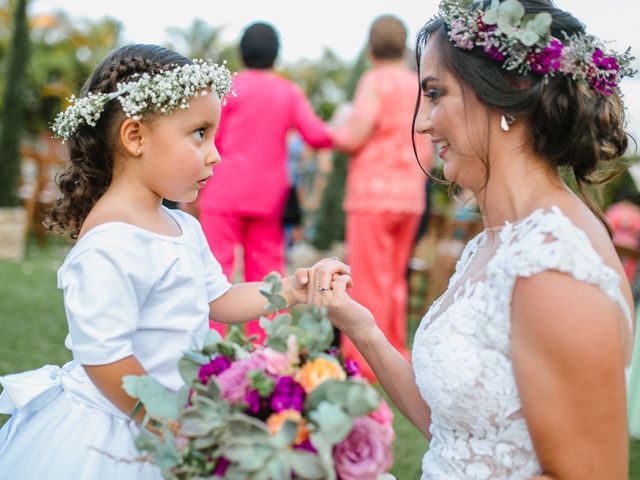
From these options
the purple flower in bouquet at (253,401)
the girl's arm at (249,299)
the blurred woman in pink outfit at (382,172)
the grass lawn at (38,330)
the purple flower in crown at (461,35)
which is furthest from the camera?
the blurred woman in pink outfit at (382,172)

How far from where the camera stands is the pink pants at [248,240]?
4.93 metres

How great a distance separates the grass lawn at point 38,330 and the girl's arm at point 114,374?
108 centimetres

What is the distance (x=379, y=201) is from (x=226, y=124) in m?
1.20

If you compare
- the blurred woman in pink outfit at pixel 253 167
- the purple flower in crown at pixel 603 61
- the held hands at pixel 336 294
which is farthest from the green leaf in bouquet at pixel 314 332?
the blurred woman in pink outfit at pixel 253 167

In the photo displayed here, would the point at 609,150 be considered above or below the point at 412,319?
above

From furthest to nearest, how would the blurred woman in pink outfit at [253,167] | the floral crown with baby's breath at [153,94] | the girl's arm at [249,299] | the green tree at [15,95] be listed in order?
the green tree at [15,95] → the blurred woman in pink outfit at [253,167] → the girl's arm at [249,299] → the floral crown with baby's breath at [153,94]

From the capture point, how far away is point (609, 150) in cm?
189

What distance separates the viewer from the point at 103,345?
166 cm

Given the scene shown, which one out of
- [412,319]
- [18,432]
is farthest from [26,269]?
[18,432]

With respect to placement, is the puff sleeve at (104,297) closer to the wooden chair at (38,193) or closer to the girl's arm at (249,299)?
the girl's arm at (249,299)

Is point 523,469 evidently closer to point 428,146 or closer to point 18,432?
point 18,432

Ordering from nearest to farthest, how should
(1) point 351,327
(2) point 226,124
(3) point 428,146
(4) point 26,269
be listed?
(1) point 351,327
(2) point 226,124
(3) point 428,146
(4) point 26,269

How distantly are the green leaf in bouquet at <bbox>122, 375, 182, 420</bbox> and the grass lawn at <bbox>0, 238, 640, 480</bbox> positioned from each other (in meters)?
1.46

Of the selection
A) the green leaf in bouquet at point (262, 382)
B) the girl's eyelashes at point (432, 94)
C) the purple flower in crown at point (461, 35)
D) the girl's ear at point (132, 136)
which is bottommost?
the green leaf in bouquet at point (262, 382)
